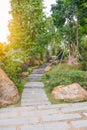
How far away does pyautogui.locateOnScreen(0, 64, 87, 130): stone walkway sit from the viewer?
416cm

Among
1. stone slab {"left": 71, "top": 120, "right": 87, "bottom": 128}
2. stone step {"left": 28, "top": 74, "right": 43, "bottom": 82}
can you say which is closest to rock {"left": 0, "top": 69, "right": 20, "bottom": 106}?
stone slab {"left": 71, "top": 120, "right": 87, "bottom": 128}

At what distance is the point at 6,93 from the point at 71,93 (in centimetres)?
238

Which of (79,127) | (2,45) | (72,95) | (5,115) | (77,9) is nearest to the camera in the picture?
(79,127)

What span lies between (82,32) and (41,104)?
994 centimetres

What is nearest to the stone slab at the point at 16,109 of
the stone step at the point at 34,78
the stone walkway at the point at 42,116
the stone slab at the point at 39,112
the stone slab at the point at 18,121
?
the stone walkway at the point at 42,116

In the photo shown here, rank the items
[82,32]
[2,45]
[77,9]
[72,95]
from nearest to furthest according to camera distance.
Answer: [72,95] → [2,45] → [77,9] → [82,32]

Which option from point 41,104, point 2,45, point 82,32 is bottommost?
point 41,104

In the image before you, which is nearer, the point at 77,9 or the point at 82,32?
the point at 77,9

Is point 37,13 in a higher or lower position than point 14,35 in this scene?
higher

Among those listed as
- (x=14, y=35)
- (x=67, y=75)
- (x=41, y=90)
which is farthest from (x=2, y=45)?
(x=14, y=35)

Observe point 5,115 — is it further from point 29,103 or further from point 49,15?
point 49,15

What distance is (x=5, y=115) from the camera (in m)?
5.09

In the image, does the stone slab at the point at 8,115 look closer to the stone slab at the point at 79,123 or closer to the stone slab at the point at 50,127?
the stone slab at the point at 50,127

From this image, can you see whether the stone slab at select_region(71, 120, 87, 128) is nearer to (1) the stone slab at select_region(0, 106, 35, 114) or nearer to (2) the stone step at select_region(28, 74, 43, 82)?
(1) the stone slab at select_region(0, 106, 35, 114)
